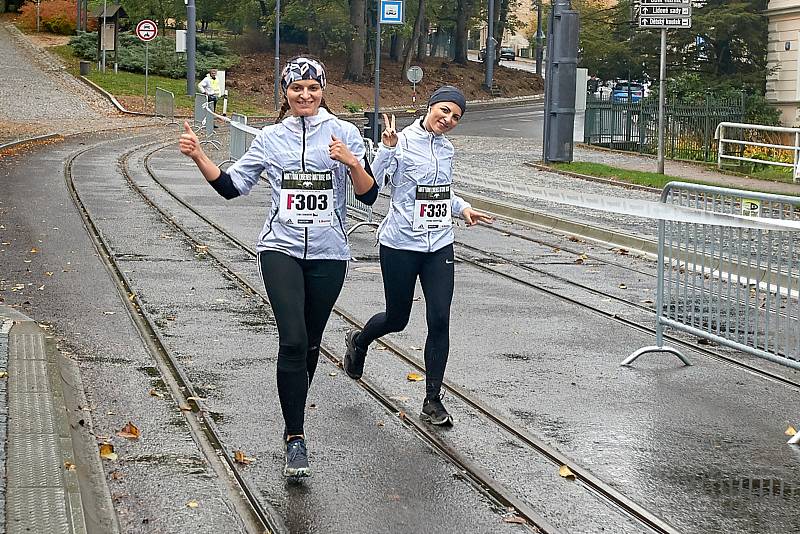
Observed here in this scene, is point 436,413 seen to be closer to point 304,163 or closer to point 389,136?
point 389,136

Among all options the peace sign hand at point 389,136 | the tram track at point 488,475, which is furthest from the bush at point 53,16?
the peace sign hand at point 389,136

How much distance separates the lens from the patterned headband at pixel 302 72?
6.36 metres

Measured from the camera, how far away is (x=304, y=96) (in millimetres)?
6383

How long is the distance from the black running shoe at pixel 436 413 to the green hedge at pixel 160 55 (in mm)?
54379

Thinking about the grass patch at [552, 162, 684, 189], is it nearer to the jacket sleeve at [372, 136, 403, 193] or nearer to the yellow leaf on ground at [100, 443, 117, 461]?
the jacket sleeve at [372, 136, 403, 193]

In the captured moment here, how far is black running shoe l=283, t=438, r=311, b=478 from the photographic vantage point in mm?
6117

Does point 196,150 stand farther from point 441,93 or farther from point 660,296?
point 660,296

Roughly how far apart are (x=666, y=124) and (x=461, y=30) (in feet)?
145

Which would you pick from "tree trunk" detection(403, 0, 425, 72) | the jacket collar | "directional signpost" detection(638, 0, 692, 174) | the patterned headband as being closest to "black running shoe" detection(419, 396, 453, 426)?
the jacket collar

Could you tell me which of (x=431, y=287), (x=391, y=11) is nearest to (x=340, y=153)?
(x=431, y=287)

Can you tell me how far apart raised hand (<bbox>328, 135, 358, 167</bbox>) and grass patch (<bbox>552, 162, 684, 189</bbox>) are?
18.1m

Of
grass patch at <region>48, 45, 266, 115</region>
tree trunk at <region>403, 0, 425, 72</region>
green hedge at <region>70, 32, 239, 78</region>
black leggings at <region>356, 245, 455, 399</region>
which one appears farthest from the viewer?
tree trunk at <region>403, 0, 425, 72</region>

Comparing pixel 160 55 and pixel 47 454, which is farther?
pixel 160 55

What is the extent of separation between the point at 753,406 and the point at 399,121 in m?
45.0
